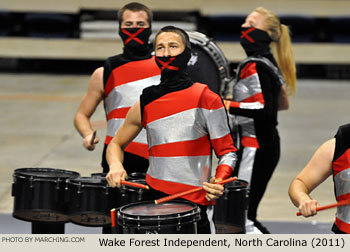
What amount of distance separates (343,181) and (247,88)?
2.77 metres

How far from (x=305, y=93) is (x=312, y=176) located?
47.8ft

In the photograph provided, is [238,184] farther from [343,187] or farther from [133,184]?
[343,187]

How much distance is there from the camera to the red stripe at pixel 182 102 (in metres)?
4.63

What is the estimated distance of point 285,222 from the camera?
7910 millimetres

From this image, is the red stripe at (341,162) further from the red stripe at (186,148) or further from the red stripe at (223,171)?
the red stripe at (186,148)

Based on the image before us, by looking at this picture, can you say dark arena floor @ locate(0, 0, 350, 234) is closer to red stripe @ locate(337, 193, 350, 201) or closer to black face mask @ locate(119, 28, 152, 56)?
black face mask @ locate(119, 28, 152, 56)

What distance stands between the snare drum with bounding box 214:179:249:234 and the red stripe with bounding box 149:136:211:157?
4.23 feet

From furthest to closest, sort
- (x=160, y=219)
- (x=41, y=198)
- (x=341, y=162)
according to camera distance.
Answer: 1. (x=41, y=198)
2. (x=160, y=219)
3. (x=341, y=162)

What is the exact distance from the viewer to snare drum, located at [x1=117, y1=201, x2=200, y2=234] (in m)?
4.20

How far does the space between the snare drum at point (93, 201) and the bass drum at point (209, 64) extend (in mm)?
1685

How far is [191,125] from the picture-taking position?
462cm

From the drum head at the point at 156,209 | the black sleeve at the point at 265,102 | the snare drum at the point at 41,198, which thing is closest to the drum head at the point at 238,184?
the black sleeve at the point at 265,102

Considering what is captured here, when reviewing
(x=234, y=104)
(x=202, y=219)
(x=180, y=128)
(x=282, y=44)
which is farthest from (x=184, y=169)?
(x=282, y=44)

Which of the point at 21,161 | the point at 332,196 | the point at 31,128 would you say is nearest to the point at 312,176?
the point at 332,196
